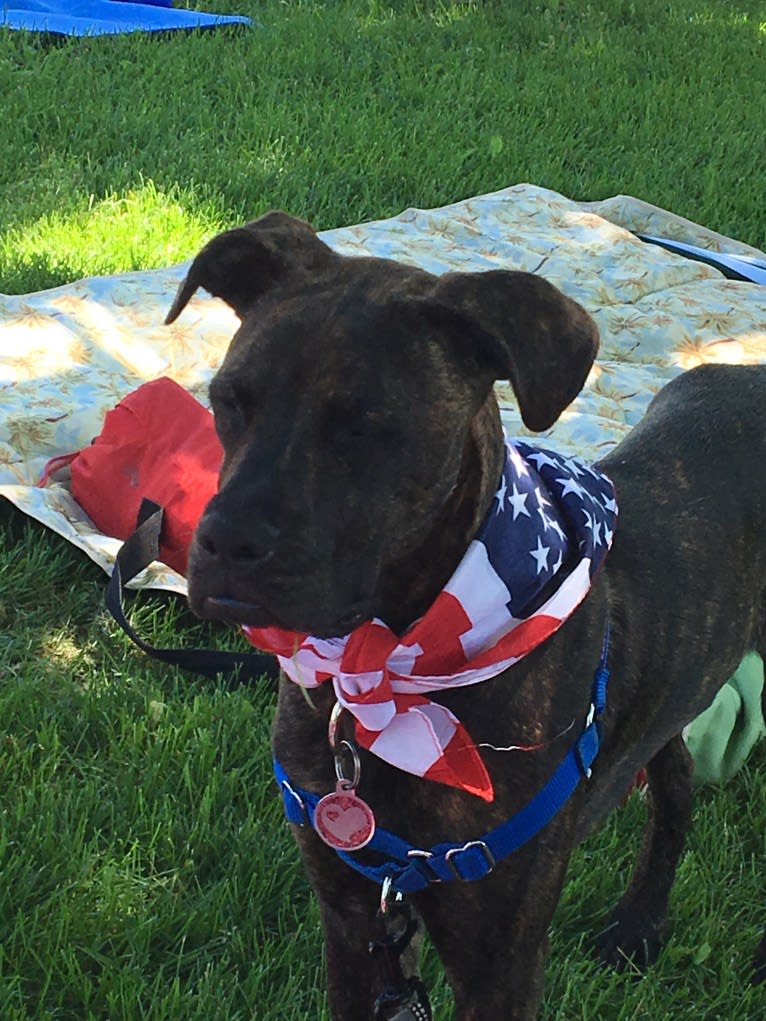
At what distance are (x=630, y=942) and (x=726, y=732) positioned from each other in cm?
81

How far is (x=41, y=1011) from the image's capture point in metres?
2.60

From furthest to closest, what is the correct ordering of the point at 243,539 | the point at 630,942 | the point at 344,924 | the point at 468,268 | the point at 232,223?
the point at 232,223
the point at 468,268
the point at 630,942
the point at 344,924
the point at 243,539

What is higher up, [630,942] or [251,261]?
[251,261]

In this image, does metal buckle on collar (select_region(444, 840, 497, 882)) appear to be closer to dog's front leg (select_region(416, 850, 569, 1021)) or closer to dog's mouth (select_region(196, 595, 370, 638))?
dog's front leg (select_region(416, 850, 569, 1021))

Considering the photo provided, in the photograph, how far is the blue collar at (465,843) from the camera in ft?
7.35

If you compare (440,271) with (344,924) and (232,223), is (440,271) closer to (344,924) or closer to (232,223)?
(232,223)

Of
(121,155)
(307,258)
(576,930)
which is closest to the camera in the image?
(307,258)

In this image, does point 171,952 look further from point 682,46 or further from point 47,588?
point 682,46

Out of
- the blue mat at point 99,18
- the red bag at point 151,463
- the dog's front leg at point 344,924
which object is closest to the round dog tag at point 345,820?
the dog's front leg at point 344,924

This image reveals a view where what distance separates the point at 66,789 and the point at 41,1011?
0.67 meters

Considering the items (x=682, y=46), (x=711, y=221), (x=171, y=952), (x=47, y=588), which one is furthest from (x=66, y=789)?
(x=682, y=46)

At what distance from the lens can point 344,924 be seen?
2.51 metres

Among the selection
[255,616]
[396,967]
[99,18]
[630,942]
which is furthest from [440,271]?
[255,616]

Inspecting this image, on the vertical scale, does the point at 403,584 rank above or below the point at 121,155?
above
